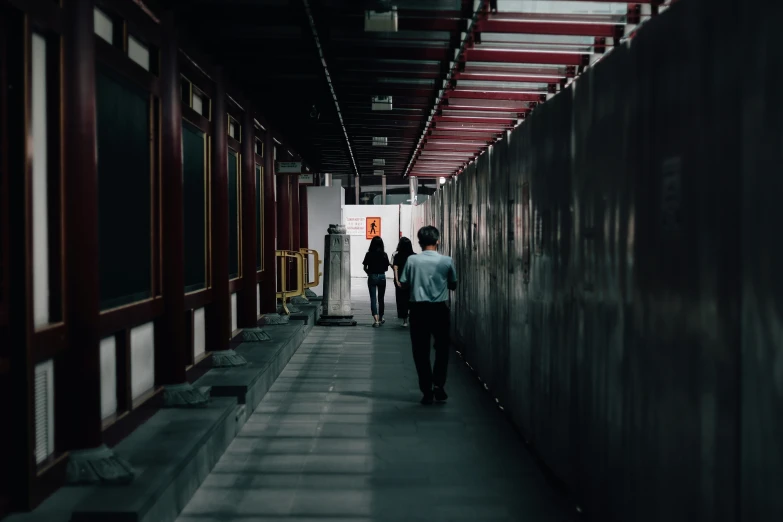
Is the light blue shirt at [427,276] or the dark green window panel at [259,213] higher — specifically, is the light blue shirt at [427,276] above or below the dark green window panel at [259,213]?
below

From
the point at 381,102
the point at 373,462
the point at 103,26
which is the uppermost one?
the point at 381,102

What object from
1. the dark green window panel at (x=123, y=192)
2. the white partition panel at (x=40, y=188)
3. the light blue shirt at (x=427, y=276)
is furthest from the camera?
the light blue shirt at (x=427, y=276)

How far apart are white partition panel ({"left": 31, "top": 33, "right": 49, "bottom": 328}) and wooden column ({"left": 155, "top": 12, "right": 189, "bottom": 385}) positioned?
2.07 metres

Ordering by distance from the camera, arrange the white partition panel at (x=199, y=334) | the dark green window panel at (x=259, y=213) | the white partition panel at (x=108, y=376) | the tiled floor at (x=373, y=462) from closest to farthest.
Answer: the tiled floor at (x=373, y=462)
the white partition panel at (x=108, y=376)
the white partition panel at (x=199, y=334)
the dark green window panel at (x=259, y=213)

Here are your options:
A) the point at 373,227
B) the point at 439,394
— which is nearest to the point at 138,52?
the point at 439,394

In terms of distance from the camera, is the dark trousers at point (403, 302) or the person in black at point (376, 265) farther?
the person in black at point (376, 265)

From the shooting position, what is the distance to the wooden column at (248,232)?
10.9 meters

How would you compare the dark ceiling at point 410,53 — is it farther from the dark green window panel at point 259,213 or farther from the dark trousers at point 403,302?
the dark trousers at point 403,302

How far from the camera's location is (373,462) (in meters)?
5.85

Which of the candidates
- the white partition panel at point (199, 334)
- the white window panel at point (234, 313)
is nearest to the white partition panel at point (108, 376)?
the white partition panel at point (199, 334)

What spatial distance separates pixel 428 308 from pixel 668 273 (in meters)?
4.88

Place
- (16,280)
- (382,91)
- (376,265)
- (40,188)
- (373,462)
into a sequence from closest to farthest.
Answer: (16,280) < (40,188) < (373,462) < (382,91) < (376,265)

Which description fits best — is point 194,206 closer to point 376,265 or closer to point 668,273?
point 668,273

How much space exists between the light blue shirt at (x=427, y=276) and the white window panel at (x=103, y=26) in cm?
334
